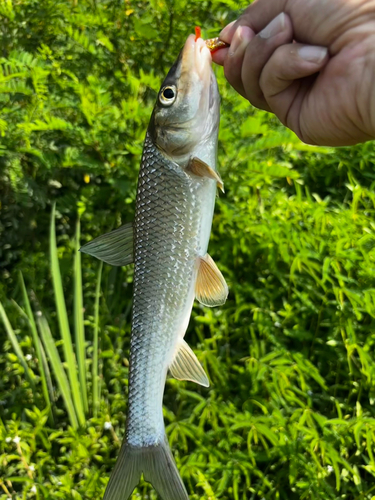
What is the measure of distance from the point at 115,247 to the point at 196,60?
24.6 inches

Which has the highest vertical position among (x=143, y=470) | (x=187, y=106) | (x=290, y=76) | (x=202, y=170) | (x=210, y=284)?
(x=290, y=76)

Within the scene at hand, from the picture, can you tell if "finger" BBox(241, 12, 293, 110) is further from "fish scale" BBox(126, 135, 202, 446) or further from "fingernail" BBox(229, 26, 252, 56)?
"fish scale" BBox(126, 135, 202, 446)

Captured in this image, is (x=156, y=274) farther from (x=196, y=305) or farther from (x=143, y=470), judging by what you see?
(x=196, y=305)

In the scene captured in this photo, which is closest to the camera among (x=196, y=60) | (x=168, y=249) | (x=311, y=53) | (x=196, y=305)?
(x=311, y=53)

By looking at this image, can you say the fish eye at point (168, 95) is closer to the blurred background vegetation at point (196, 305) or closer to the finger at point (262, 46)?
the finger at point (262, 46)

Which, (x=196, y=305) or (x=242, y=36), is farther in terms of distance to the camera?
(x=196, y=305)

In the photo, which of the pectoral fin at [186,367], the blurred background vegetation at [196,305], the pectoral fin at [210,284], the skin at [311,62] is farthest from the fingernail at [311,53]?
the blurred background vegetation at [196,305]

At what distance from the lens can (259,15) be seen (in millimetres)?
1520

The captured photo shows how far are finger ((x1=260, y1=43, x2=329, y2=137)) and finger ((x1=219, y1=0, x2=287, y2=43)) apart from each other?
0.16 metres

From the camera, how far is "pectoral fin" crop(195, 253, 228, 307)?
5.23ft

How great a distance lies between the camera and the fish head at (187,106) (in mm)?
1500

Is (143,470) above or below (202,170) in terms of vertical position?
below

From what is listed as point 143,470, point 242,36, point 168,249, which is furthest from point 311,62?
point 143,470

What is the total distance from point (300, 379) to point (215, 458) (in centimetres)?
53
